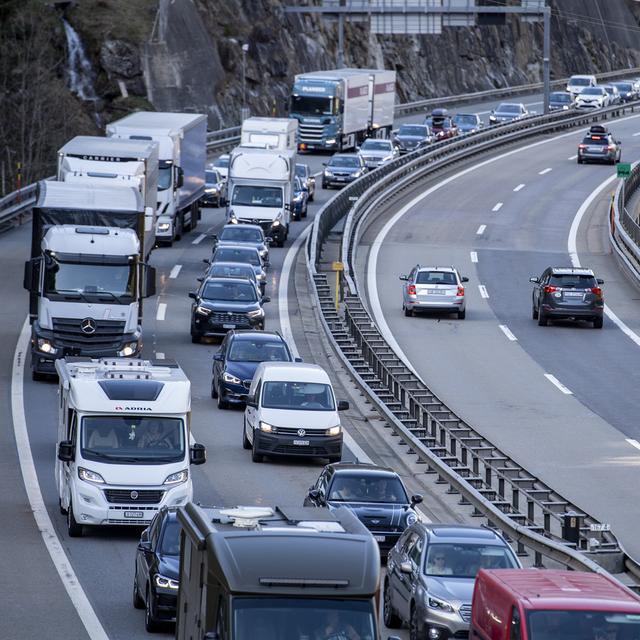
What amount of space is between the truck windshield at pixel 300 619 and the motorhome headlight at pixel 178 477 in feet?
39.0

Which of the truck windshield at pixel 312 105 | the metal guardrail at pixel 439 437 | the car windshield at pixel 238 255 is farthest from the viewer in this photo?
the truck windshield at pixel 312 105

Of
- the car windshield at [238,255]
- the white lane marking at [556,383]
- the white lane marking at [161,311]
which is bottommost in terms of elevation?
the white lane marking at [556,383]

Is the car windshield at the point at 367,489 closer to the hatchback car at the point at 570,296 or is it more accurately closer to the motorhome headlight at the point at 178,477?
the motorhome headlight at the point at 178,477

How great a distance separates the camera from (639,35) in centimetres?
15750

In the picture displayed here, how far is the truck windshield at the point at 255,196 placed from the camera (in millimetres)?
58188

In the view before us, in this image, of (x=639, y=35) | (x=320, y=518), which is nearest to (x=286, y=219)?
(x=320, y=518)

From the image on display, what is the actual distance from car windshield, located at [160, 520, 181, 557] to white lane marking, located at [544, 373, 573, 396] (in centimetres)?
2175

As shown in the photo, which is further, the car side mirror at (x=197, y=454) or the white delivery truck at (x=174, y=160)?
the white delivery truck at (x=174, y=160)

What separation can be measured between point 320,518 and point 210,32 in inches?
3341

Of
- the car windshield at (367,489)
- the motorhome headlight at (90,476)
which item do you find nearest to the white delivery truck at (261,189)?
the car windshield at (367,489)

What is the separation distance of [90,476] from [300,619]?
39.7 ft

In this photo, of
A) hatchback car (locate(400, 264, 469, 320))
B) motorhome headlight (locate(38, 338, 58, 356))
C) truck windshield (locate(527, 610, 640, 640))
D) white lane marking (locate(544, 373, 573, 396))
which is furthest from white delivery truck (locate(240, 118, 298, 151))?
truck windshield (locate(527, 610, 640, 640))

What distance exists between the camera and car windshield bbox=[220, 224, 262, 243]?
176 feet

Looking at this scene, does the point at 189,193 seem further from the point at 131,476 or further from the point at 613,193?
the point at 131,476
